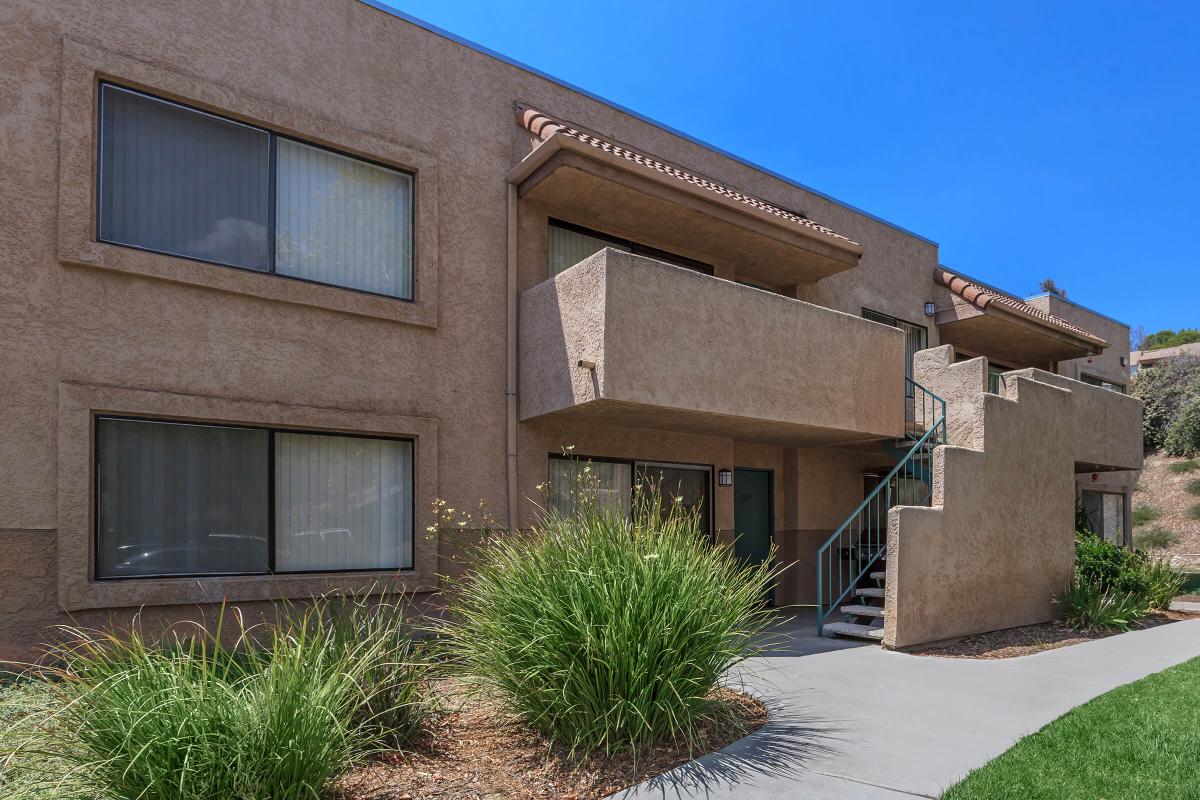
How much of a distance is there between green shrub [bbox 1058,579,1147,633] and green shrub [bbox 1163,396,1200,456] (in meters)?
28.8

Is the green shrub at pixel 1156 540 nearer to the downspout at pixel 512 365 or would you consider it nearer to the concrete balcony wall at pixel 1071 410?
the concrete balcony wall at pixel 1071 410

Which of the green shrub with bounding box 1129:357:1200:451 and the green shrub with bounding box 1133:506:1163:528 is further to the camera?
the green shrub with bounding box 1129:357:1200:451

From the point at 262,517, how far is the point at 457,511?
7.18 feet

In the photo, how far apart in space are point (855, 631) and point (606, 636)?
19.4ft

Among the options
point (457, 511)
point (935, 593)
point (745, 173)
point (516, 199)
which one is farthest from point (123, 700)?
point (745, 173)

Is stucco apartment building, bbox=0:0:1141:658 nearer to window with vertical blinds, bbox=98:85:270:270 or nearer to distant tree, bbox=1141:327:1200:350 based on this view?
window with vertical blinds, bbox=98:85:270:270

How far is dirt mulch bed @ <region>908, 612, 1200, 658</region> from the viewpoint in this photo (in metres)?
9.48

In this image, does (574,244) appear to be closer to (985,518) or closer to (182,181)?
(182,181)

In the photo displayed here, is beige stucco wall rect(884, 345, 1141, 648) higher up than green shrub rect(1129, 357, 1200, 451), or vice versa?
green shrub rect(1129, 357, 1200, 451)

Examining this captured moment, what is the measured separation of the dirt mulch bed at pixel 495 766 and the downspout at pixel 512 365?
164 inches

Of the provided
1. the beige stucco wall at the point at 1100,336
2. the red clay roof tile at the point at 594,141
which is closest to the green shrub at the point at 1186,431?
the beige stucco wall at the point at 1100,336

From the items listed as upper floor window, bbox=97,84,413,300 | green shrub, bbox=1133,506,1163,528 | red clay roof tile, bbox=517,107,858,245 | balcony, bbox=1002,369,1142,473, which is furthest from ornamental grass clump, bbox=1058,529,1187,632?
green shrub, bbox=1133,506,1163,528

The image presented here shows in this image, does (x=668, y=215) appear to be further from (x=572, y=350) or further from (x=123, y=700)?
(x=123, y=700)

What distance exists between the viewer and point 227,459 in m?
8.02
